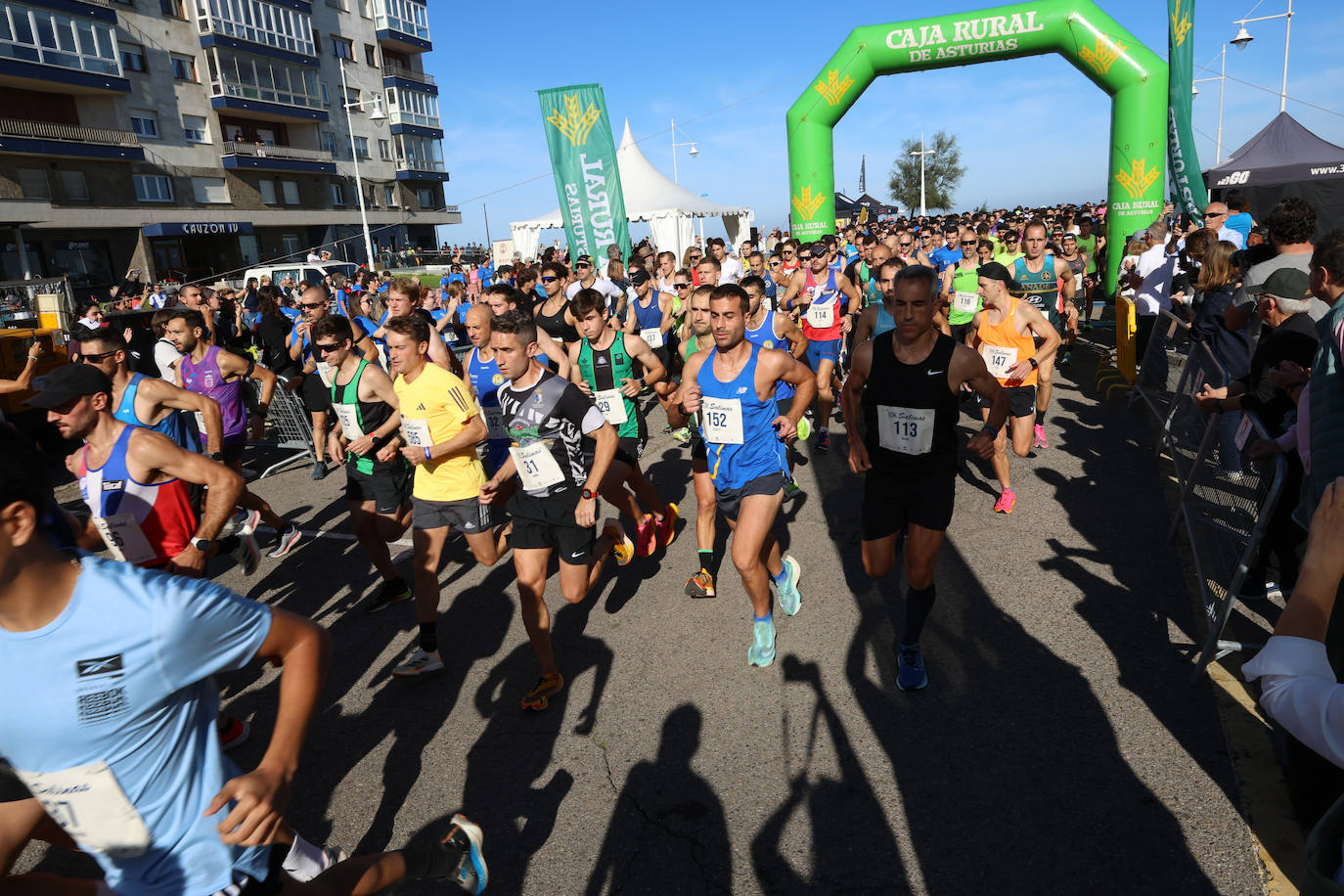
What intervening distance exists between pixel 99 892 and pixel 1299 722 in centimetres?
239

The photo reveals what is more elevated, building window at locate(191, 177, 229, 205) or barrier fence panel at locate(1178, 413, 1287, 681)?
building window at locate(191, 177, 229, 205)

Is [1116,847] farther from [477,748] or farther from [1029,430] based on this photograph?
[1029,430]

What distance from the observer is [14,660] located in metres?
1.50

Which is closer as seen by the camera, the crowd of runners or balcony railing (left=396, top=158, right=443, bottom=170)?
the crowd of runners

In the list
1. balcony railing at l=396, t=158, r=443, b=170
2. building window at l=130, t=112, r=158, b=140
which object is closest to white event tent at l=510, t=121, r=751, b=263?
building window at l=130, t=112, r=158, b=140

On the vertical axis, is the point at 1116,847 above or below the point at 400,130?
below

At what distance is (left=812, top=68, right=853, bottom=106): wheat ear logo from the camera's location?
50.5ft

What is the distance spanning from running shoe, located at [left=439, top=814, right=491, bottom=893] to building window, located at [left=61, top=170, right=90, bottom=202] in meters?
40.9

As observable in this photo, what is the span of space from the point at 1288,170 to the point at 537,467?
19283 millimetres

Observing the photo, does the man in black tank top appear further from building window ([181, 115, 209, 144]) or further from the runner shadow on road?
building window ([181, 115, 209, 144])

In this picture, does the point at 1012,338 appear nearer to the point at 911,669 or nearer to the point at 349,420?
the point at 911,669

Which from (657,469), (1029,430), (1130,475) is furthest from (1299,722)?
(657,469)

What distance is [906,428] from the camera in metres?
3.83

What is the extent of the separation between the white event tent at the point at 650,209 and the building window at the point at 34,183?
1973 cm
